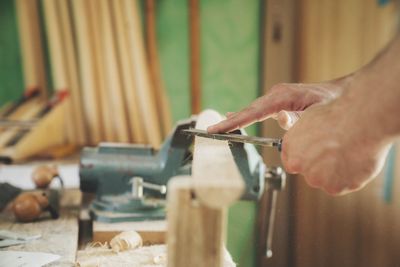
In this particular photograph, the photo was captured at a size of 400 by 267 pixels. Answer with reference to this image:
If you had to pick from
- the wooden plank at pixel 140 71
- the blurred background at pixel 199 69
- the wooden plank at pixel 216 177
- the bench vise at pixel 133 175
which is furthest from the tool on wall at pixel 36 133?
the wooden plank at pixel 216 177

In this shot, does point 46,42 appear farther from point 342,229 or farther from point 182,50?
point 342,229

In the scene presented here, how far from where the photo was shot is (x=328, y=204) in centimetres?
265

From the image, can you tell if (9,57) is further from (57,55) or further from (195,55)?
(195,55)

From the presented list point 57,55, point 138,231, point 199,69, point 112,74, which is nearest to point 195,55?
point 199,69

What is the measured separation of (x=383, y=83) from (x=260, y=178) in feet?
0.90

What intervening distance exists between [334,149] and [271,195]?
139 mm

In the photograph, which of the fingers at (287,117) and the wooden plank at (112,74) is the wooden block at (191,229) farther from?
the wooden plank at (112,74)

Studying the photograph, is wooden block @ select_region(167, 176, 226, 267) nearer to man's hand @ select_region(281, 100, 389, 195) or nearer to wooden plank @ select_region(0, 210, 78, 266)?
man's hand @ select_region(281, 100, 389, 195)

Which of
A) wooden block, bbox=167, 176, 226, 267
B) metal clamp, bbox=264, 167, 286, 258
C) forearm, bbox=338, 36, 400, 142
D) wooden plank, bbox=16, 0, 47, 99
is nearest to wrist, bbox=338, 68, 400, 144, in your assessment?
forearm, bbox=338, 36, 400, 142

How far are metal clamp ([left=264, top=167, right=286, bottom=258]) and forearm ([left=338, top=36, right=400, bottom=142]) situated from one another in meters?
0.19

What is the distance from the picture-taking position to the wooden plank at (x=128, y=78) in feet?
8.62

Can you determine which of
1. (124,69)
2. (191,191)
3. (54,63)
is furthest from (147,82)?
(191,191)

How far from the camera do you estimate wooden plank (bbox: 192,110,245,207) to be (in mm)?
669

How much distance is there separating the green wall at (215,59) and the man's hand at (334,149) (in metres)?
1.88
